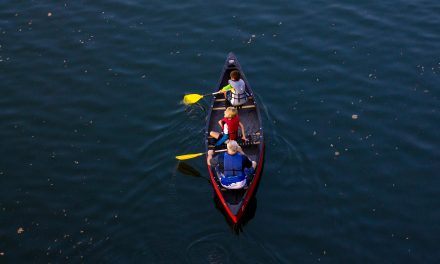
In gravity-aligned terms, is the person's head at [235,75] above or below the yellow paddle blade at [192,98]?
above

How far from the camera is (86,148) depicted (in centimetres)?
2325

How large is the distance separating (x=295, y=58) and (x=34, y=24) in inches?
520

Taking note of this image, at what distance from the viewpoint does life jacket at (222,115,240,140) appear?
21.4m

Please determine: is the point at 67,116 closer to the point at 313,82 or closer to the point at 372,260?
the point at 313,82

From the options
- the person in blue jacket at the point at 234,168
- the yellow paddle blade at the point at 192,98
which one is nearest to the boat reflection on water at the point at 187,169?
the person in blue jacket at the point at 234,168

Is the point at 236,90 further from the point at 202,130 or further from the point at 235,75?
the point at 202,130

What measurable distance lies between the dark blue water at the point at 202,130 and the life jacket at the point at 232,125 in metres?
1.71

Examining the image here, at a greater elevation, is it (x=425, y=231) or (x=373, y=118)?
(x=373, y=118)

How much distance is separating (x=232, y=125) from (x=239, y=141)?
100 centimetres

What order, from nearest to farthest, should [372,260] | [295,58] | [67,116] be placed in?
[372,260] → [67,116] → [295,58]

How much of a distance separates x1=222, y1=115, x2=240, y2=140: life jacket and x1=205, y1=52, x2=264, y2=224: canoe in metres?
0.59

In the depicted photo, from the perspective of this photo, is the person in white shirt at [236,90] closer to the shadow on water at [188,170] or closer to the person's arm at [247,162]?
the shadow on water at [188,170]

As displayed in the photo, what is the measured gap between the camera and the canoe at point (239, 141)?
65.4ft

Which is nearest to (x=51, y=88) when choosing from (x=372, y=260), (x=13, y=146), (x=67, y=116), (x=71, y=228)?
(x=67, y=116)
